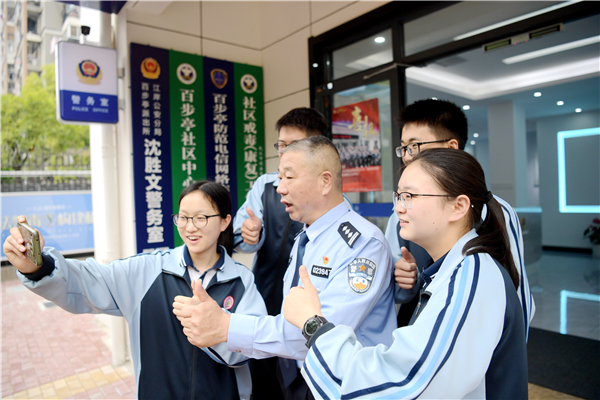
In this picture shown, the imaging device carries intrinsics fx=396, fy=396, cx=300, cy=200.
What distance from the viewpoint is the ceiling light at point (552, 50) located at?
555 cm

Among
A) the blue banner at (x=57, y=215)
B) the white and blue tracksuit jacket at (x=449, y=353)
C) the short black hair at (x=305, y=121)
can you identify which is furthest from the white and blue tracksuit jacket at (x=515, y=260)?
the blue banner at (x=57, y=215)

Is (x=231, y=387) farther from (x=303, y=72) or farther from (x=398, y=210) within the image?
(x=303, y=72)

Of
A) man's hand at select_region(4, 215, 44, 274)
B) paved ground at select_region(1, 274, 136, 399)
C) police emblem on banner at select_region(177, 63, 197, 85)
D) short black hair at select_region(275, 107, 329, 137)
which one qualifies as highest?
police emblem on banner at select_region(177, 63, 197, 85)

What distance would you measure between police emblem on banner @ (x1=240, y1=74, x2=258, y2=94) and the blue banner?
5504mm

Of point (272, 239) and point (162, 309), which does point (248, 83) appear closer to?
point (272, 239)

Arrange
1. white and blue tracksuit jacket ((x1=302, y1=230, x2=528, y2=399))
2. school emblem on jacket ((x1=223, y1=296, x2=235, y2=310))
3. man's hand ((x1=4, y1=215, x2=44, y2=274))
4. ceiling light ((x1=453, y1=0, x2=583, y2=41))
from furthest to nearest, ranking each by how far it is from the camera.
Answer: ceiling light ((x1=453, y1=0, x2=583, y2=41))
school emblem on jacket ((x1=223, y1=296, x2=235, y2=310))
man's hand ((x1=4, y1=215, x2=44, y2=274))
white and blue tracksuit jacket ((x1=302, y1=230, x2=528, y2=399))

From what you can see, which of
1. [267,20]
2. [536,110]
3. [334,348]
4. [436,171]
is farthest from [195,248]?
[536,110]

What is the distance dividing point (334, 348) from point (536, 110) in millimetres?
9589

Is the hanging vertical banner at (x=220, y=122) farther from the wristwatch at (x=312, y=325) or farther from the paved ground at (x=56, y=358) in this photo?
the wristwatch at (x=312, y=325)

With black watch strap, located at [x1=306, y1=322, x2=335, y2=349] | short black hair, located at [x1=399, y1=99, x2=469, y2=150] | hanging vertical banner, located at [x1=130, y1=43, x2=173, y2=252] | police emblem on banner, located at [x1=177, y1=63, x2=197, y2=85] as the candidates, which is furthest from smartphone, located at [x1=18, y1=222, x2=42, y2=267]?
police emblem on banner, located at [x1=177, y1=63, x2=197, y2=85]

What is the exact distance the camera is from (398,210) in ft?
3.42

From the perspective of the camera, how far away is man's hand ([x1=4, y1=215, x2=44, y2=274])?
1220 mm

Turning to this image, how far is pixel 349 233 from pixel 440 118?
67 cm

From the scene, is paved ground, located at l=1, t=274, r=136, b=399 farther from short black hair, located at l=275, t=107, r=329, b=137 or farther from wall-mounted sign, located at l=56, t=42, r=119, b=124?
short black hair, located at l=275, t=107, r=329, b=137
